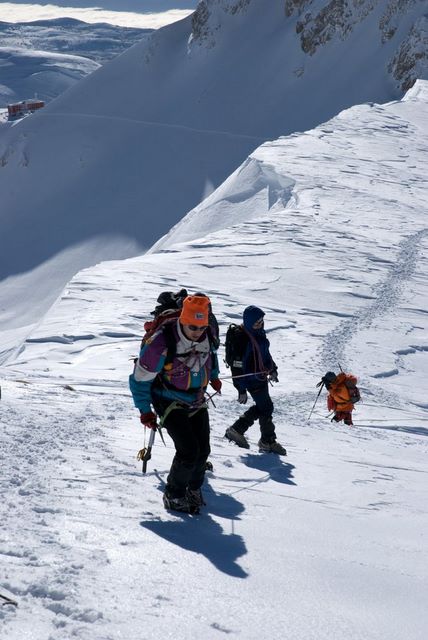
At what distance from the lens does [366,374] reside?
10.3 m

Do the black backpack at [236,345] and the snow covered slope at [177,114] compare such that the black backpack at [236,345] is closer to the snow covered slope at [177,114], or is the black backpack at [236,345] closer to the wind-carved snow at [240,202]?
the wind-carved snow at [240,202]

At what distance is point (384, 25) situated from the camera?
51719 mm

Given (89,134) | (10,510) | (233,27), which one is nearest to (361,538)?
(10,510)

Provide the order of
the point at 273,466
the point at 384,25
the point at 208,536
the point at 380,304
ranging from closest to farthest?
1. the point at 208,536
2. the point at 273,466
3. the point at 380,304
4. the point at 384,25

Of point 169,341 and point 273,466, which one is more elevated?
point 169,341

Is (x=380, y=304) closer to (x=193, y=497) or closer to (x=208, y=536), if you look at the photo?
(x=193, y=497)

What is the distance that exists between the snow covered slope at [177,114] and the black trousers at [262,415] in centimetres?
2951

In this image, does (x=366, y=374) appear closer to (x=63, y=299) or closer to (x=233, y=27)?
(x=63, y=299)

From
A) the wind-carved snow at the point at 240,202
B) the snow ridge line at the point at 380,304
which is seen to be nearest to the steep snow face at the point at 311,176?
the wind-carved snow at the point at 240,202

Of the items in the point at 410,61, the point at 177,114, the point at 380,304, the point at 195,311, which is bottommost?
the point at 380,304

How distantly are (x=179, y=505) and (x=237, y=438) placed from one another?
2.10m

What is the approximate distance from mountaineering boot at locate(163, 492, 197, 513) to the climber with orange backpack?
3.08 m

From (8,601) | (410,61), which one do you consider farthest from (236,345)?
(410,61)

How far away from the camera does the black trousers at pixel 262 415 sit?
6.70 metres
